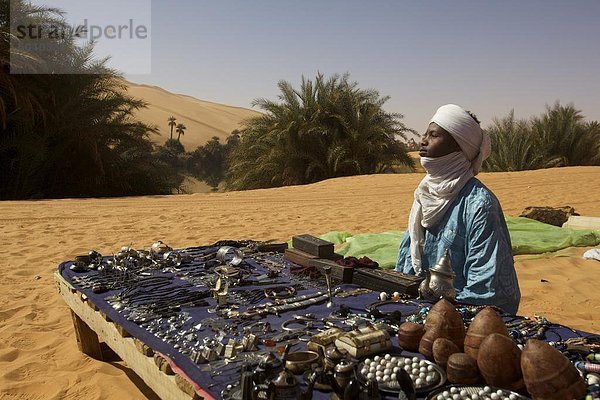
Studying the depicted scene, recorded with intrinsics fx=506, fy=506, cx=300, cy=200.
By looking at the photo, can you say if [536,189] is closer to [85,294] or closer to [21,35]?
[85,294]

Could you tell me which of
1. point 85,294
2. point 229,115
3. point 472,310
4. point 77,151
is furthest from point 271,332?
point 229,115

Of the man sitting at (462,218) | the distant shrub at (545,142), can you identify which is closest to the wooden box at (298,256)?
the man sitting at (462,218)

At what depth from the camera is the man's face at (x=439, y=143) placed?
3.38 metres

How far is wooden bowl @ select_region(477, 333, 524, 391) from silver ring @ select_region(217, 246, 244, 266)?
246 centimetres

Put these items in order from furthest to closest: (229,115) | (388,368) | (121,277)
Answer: (229,115) < (121,277) < (388,368)

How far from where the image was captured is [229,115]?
7275 centimetres

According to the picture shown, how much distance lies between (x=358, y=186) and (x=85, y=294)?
12531 mm

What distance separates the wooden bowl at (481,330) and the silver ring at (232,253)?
2.32 meters

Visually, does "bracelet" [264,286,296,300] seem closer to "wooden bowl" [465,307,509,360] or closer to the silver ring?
the silver ring

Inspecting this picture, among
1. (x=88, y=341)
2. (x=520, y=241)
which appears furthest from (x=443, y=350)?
(x=520, y=241)

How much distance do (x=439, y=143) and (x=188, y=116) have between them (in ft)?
199

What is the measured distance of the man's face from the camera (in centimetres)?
338

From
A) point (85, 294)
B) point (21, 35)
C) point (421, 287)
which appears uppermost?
point (21, 35)

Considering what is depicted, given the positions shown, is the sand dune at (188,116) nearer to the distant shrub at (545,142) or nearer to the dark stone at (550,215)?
the distant shrub at (545,142)
